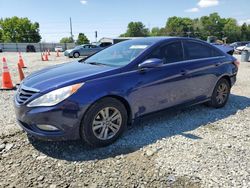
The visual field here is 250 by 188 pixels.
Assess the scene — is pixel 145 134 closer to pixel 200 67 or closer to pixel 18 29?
pixel 200 67

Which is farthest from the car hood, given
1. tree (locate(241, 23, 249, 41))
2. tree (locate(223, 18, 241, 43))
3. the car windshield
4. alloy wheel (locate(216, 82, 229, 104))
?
tree (locate(241, 23, 249, 41))

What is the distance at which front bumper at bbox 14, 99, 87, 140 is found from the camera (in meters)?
3.13

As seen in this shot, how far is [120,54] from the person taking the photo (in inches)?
171

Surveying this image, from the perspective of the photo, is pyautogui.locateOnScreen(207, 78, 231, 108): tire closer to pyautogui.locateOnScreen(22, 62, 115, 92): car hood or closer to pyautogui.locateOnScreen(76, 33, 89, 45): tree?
pyautogui.locateOnScreen(22, 62, 115, 92): car hood

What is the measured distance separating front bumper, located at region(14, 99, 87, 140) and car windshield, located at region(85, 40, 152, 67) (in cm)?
111

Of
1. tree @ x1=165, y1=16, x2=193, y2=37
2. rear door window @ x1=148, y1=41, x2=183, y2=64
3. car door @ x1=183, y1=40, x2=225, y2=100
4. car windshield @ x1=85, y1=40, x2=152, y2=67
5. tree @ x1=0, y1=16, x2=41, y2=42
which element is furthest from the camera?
tree @ x1=165, y1=16, x2=193, y2=37

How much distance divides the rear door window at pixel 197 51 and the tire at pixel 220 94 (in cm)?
62

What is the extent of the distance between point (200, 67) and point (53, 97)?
2.91 metres

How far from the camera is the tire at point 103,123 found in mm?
3334

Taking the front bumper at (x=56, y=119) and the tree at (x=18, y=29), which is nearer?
the front bumper at (x=56, y=119)

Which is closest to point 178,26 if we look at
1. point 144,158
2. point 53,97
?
point 144,158

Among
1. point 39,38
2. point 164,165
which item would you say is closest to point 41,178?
point 164,165

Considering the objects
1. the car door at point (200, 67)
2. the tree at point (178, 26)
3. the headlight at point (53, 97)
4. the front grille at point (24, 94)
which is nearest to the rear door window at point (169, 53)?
the car door at point (200, 67)

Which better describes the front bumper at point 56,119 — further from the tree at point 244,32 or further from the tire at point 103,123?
the tree at point 244,32
